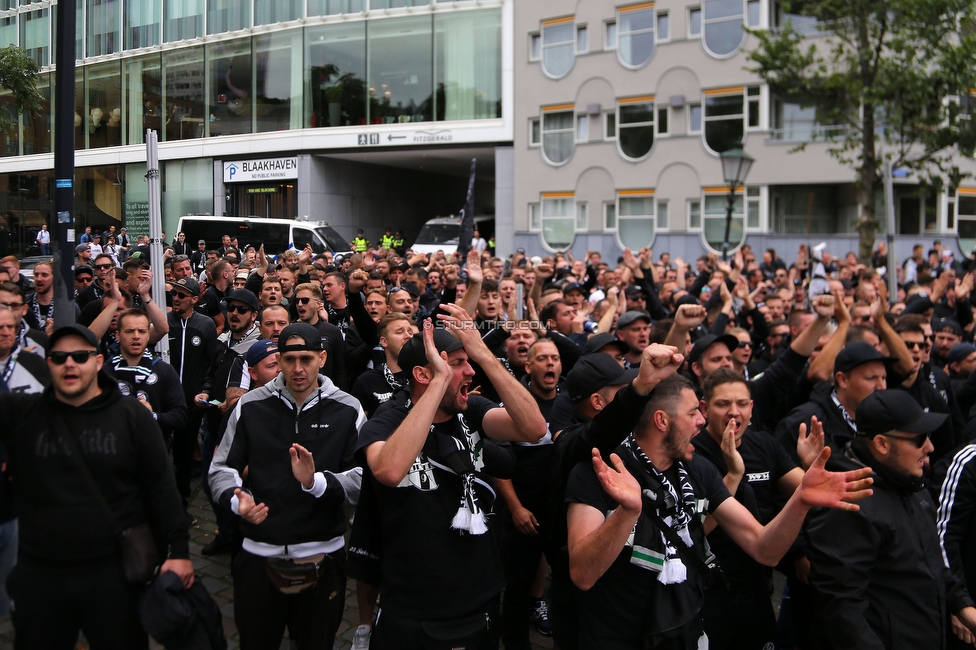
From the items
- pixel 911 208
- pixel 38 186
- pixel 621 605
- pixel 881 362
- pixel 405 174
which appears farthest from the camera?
pixel 405 174

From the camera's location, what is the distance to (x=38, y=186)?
267 inches

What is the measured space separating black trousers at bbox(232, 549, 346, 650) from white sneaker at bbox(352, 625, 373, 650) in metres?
0.78

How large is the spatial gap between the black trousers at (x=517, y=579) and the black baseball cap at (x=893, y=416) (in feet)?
6.72

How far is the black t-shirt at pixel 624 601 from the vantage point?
3.02m

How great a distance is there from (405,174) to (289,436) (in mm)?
33494

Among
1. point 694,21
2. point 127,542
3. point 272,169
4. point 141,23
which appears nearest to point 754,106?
point 694,21

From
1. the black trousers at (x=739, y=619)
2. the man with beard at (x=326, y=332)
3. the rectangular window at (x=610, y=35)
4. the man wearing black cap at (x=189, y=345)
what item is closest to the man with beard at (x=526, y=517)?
the black trousers at (x=739, y=619)

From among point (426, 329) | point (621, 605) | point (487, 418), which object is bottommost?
point (621, 605)

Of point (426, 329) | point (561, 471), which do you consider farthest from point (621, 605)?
point (426, 329)

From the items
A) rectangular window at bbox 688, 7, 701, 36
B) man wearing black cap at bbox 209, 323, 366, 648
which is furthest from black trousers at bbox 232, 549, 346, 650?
rectangular window at bbox 688, 7, 701, 36

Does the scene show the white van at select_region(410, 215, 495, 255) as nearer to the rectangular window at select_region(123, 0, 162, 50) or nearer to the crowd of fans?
the rectangular window at select_region(123, 0, 162, 50)

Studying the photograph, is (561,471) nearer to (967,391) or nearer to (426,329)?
(426,329)

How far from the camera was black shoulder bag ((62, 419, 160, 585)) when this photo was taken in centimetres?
A: 329

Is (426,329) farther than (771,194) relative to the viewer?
No
